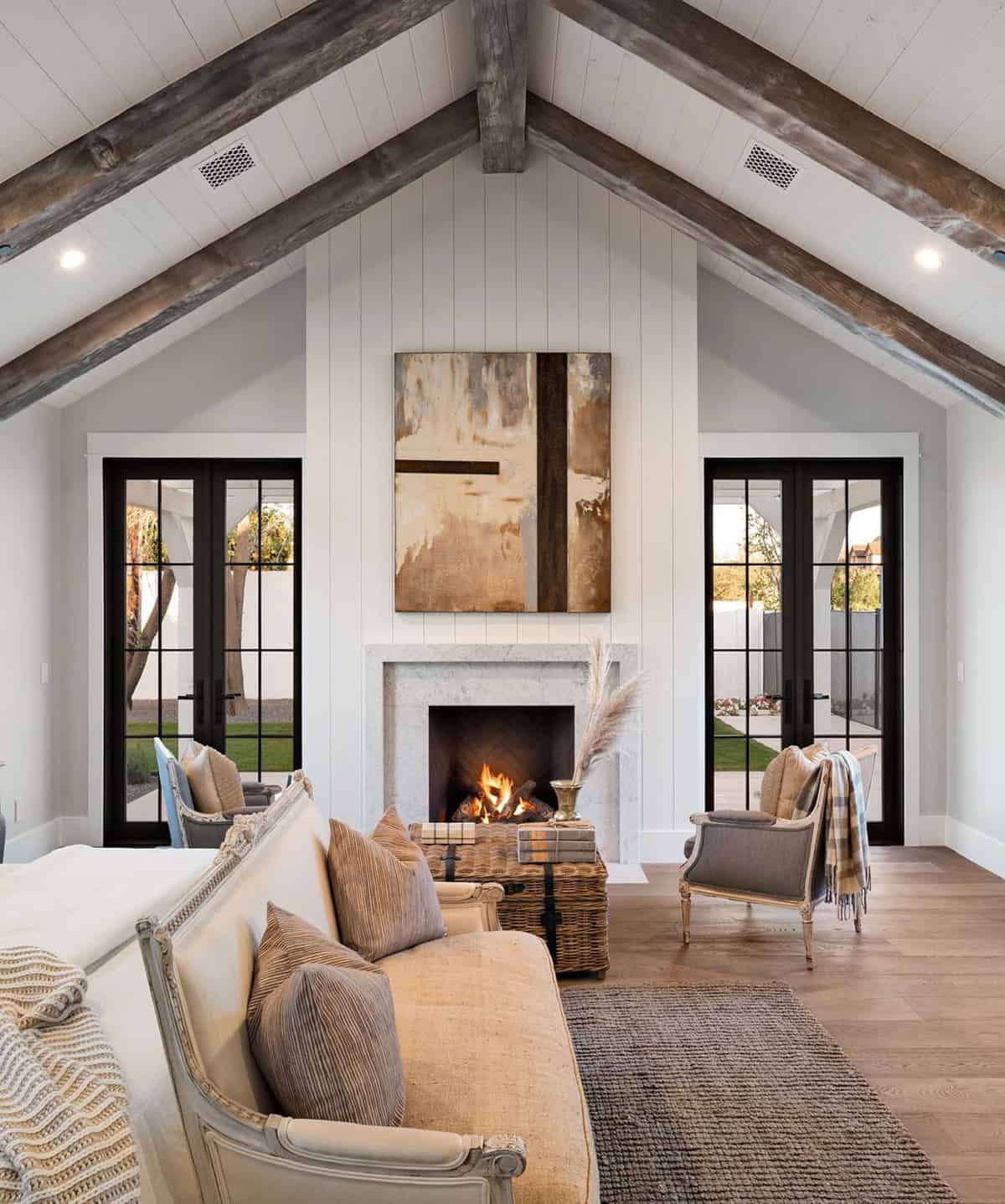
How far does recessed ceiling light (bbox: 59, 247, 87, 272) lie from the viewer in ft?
12.8

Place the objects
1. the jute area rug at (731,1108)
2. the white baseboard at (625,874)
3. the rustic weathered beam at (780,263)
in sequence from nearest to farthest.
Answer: the jute area rug at (731,1108) < the rustic weathered beam at (780,263) < the white baseboard at (625,874)

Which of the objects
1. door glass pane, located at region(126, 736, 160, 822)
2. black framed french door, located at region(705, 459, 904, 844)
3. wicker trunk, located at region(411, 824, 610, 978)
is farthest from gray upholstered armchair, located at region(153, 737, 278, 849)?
black framed french door, located at region(705, 459, 904, 844)

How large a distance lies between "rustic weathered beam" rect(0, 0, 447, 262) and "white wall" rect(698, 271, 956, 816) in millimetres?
2536

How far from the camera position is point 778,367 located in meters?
5.36

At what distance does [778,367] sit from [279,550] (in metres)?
3.01

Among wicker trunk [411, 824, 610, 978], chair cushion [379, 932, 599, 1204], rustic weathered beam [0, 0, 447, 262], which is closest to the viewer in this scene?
chair cushion [379, 932, 599, 1204]

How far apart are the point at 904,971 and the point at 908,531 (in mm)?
2630

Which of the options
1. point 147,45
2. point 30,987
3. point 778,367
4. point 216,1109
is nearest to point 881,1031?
point 216,1109

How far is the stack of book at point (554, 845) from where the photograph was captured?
3672mm

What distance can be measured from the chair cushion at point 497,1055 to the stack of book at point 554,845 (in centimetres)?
94

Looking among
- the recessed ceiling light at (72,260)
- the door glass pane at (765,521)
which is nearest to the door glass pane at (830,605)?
the door glass pane at (765,521)

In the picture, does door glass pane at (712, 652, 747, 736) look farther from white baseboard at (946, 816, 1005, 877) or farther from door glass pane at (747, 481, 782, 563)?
white baseboard at (946, 816, 1005, 877)

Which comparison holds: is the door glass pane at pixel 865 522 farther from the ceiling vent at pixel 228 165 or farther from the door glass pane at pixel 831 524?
the ceiling vent at pixel 228 165

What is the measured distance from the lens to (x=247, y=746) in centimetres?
546
